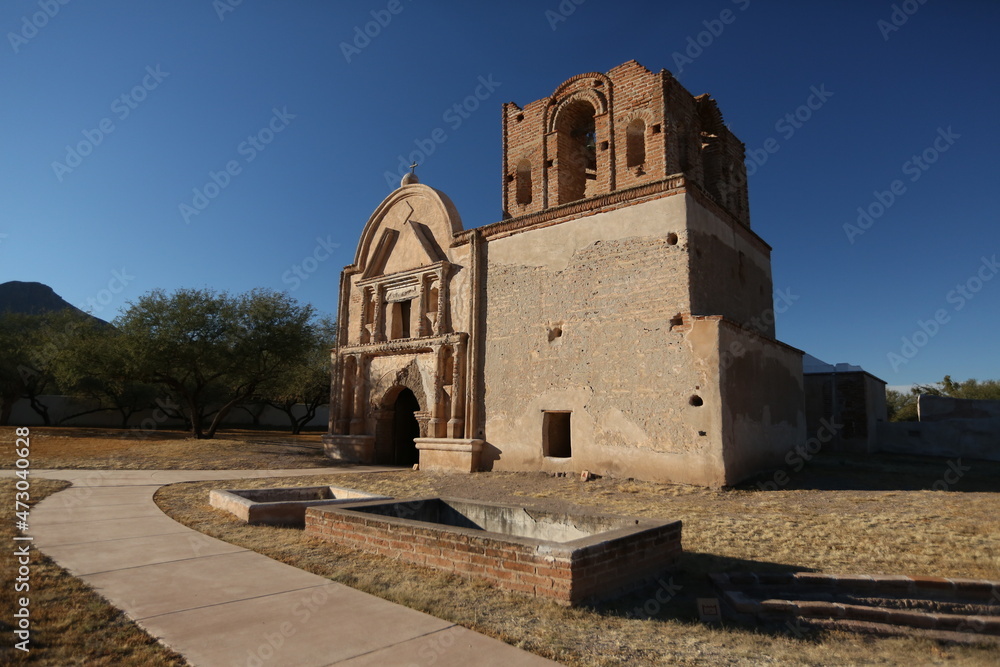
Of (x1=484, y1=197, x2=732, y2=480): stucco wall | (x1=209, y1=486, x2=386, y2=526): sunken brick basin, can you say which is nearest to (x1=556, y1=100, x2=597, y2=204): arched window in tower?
(x1=484, y1=197, x2=732, y2=480): stucco wall

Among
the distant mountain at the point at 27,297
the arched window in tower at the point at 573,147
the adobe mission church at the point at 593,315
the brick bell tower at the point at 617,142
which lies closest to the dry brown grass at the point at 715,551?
the adobe mission church at the point at 593,315

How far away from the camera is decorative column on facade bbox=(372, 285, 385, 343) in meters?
18.1

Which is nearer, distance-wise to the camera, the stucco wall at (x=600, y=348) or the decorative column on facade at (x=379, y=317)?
the stucco wall at (x=600, y=348)

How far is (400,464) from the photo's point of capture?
1816 centimetres

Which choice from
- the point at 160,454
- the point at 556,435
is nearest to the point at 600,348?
the point at 556,435

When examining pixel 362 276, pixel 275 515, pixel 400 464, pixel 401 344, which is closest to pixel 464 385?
pixel 401 344

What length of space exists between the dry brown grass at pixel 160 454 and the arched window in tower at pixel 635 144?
38.6ft

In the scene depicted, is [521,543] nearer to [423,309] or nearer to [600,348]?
[600,348]

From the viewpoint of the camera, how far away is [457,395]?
1524cm

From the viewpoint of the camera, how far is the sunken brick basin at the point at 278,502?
7.56m

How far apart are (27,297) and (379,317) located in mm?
100931

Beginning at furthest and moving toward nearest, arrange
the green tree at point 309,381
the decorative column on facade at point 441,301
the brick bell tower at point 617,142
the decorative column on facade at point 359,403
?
the green tree at point 309,381 < the decorative column on facade at point 359,403 < the decorative column on facade at point 441,301 < the brick bell tower at point 617,142

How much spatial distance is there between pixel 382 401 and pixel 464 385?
142 inches

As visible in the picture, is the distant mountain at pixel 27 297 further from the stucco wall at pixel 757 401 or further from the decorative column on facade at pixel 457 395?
the stucco wall at pixel 757 401
